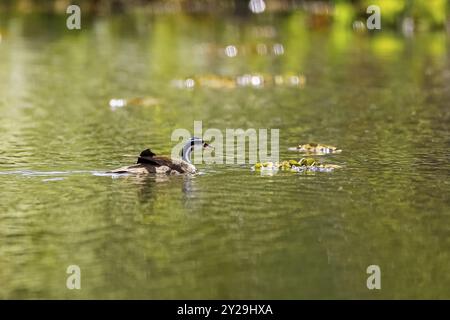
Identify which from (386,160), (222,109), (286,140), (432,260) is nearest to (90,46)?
(222,109)

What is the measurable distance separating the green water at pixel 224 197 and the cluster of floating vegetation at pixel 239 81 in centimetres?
67

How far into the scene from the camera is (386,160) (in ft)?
75.8

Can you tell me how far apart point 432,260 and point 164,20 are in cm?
6673

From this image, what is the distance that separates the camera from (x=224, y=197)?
19.2 metres

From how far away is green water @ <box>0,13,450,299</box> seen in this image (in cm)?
1476

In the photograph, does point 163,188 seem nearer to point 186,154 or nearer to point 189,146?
point 186,154

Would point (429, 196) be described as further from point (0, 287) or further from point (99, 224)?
point (0, 287)

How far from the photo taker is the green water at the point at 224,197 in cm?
1476
